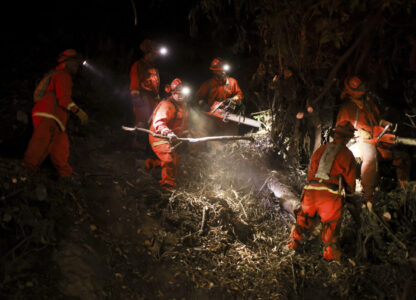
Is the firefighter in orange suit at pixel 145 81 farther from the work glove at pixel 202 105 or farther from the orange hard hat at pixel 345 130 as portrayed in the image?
the orange hard hat at pixel 345 130

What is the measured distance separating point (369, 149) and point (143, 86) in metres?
4.83

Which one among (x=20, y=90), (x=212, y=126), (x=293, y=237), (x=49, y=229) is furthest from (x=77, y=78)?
(x=293, y=237)

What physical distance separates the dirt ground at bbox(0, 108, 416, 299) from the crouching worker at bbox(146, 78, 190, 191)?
1.08ft

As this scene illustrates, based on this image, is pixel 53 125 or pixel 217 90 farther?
pixel 217 90

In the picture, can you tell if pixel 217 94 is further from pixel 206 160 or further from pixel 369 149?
pixel 369 149

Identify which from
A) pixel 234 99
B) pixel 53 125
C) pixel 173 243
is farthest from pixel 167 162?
pixel 234 99

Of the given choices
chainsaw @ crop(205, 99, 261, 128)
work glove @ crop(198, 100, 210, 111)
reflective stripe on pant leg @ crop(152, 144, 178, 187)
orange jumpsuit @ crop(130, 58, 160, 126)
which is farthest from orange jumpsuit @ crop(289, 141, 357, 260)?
orange jumpsuit @ crop(130, 58, 160, 126)

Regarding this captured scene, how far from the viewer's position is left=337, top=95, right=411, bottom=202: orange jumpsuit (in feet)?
20.0

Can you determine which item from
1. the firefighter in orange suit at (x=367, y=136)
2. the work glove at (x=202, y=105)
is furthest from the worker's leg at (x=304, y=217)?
the work glove at (x=202, y=105)

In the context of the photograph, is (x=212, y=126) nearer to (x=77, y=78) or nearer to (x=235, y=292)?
(x=77, y=78)

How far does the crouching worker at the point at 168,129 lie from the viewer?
5633mm

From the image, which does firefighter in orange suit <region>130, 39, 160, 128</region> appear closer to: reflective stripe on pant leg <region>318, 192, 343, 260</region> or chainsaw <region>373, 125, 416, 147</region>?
reflective stripe on pant leg <region>318, 192, 343, 260</region>

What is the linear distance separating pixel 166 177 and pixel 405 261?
3.83 m

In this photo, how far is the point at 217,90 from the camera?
7578mm
